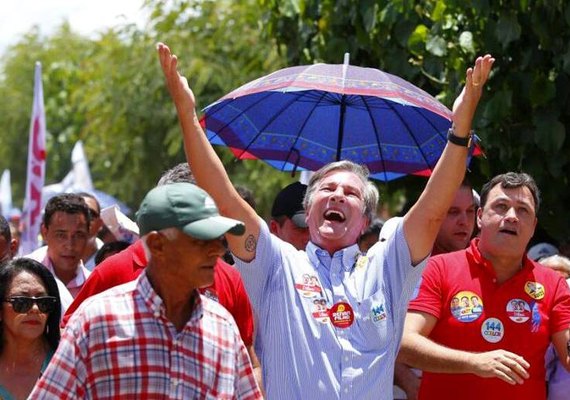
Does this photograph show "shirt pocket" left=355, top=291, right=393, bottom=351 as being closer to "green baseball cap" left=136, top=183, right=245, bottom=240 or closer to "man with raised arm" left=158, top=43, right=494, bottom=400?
"man with raised arm" left=158, top=43, right=494, bottom=400

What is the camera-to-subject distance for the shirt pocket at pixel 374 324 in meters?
5.13

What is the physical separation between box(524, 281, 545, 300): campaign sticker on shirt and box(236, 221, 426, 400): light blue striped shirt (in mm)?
994

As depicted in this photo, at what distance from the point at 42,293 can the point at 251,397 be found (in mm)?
1976

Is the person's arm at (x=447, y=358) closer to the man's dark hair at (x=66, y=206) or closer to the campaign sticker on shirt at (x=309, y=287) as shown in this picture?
the campaign sticker on shirt at (x=309, y=287)

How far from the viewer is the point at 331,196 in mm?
5340

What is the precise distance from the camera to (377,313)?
16.9ft

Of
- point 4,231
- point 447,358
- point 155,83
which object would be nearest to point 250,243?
point 447,358

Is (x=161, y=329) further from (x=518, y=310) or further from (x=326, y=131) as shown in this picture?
(x=326, y=131)

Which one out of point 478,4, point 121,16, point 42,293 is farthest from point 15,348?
point 121,16

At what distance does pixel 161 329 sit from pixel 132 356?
123 mm

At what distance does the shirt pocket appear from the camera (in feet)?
16.8

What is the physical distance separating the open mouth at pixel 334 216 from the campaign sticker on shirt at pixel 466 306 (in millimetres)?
922

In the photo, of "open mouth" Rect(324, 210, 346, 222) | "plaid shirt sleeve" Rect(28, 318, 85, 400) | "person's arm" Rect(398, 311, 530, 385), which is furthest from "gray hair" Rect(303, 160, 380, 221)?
"plaid shirt sleeve" Rect(28, 318, 85, 400)

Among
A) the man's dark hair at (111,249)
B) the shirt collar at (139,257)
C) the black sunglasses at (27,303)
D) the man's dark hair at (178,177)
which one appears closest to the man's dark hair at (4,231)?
the man's dark hair at (111,249)
